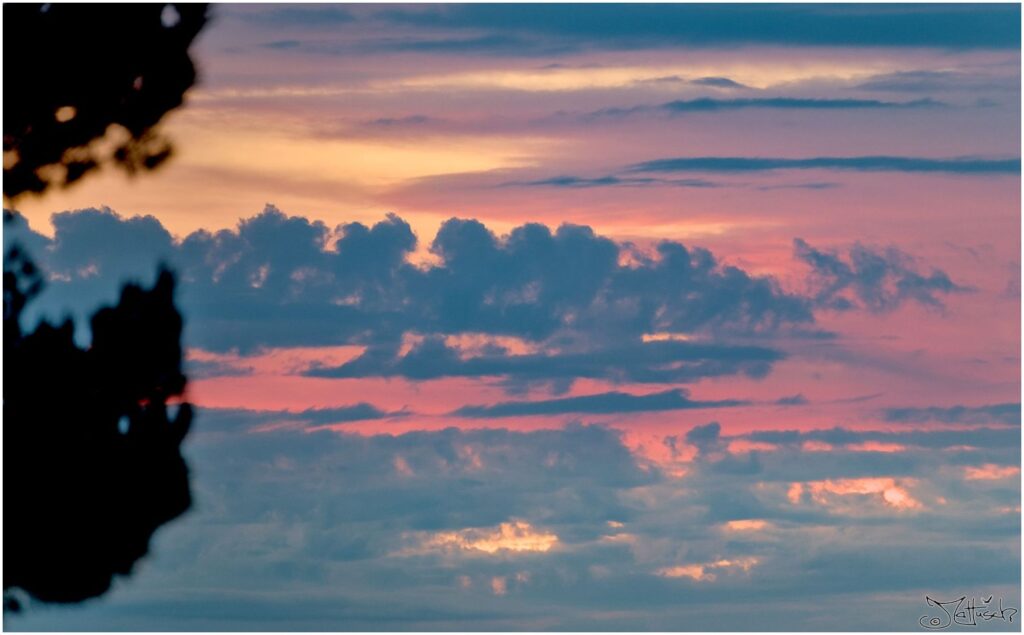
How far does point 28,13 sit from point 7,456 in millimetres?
4970

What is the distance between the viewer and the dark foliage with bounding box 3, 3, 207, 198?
15258 millimetres

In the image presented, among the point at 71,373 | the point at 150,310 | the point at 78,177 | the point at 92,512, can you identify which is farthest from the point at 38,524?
the point at 78,177

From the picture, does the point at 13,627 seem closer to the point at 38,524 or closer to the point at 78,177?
the point at 38,524

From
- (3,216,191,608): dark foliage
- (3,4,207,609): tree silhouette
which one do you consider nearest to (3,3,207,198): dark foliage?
(3,4,207,609): tree silhouette

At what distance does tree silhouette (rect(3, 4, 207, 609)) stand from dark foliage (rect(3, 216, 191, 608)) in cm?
1

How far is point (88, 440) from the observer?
1496cm

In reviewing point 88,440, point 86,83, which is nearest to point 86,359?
point 88,440

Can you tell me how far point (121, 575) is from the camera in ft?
50.6

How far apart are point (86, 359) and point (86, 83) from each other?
3.34 metres

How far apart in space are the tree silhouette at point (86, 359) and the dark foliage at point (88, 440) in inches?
0.5

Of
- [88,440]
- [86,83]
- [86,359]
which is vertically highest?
[86,83]

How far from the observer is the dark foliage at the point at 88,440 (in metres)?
14.6

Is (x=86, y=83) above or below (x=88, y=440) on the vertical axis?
above

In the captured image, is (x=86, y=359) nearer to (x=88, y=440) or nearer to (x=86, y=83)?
(x=88, y=440)
